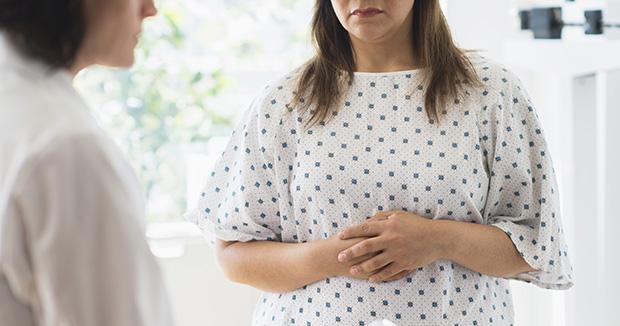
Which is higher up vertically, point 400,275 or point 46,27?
point 46,27

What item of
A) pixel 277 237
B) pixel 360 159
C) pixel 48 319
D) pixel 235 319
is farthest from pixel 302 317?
pixel 235 319

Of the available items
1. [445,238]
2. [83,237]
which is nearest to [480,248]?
[445,238]

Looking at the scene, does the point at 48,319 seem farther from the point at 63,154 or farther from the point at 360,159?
the point at 360,159

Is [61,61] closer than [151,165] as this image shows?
Yes

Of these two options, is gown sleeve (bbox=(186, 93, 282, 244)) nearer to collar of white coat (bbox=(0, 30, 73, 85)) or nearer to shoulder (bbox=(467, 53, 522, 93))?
shoulder (bbox=(467, 53, 522, 93))

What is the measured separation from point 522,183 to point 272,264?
0.47m

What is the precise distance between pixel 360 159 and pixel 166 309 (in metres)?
0.78

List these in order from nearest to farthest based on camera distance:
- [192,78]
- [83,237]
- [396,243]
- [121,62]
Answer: [83,237]
[121,62]
[396,243]
[192,78]

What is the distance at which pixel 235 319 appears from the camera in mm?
3045

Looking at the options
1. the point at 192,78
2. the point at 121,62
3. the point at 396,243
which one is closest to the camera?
the point at 121,62

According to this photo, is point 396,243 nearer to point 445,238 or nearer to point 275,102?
point 445,238

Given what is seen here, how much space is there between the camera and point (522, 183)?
69.5 inches

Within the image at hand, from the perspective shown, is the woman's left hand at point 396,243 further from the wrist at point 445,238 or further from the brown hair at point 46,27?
the brown hair at point 46,27

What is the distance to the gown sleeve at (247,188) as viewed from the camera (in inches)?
72.3
